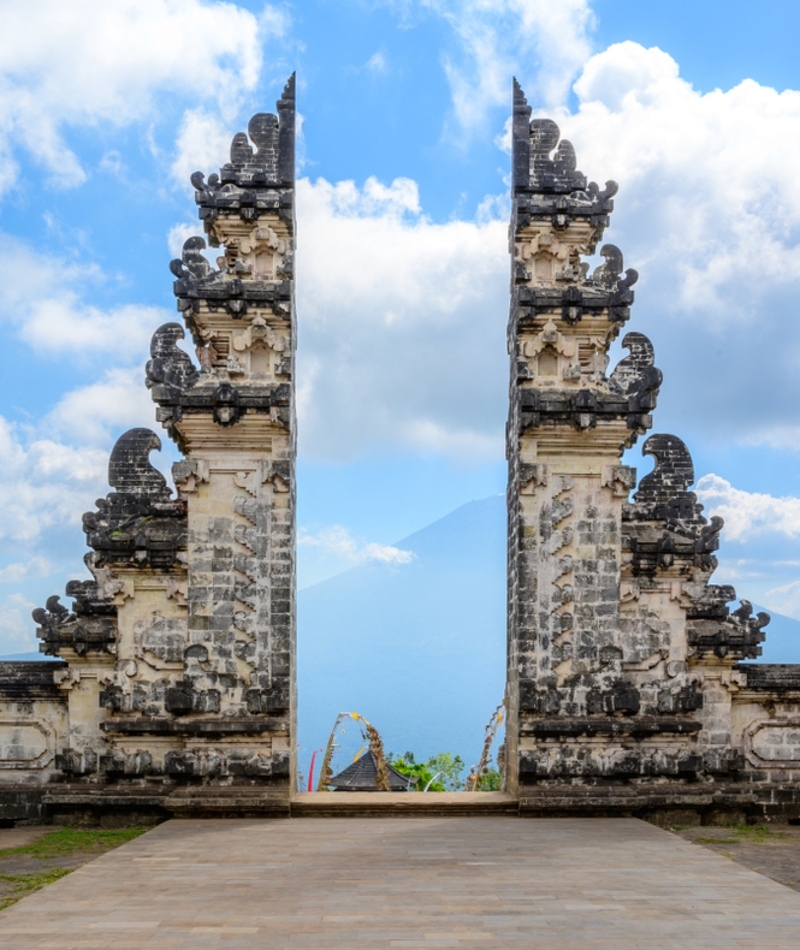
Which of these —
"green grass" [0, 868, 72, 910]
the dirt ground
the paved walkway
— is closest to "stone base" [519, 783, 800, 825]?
the dirt ground

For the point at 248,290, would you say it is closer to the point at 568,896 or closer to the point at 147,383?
the point at 147,383

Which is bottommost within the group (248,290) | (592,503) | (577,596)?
(577,596)

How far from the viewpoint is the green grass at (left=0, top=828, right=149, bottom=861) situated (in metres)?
11.7

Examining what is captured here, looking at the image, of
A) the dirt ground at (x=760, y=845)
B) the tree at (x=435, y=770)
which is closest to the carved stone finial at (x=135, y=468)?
the dirt ground at (x=760, y=845)

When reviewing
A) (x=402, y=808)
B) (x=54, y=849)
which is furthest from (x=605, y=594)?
(x=54, y=849)

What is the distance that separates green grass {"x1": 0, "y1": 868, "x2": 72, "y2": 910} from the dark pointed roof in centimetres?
867

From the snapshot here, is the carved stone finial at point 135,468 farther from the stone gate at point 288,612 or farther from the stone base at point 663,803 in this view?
the stone base at point 663,803

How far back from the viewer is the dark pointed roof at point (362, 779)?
18.8 meters

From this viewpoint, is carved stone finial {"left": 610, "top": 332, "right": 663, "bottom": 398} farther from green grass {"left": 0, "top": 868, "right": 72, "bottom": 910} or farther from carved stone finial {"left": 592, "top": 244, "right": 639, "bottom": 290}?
green grass {"left": 0, "top": 868, "right": 72, "bottom": 910}

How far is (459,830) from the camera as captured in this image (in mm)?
12164

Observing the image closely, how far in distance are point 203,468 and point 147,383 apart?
1428 millimetres

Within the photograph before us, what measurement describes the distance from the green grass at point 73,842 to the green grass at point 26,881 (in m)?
1.13

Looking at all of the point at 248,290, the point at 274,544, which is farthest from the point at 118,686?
the point at 248,290

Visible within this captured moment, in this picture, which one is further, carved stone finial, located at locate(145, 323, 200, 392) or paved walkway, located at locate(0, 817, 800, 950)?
carved stone finial, located at locate(145, 323, 200, 392)
